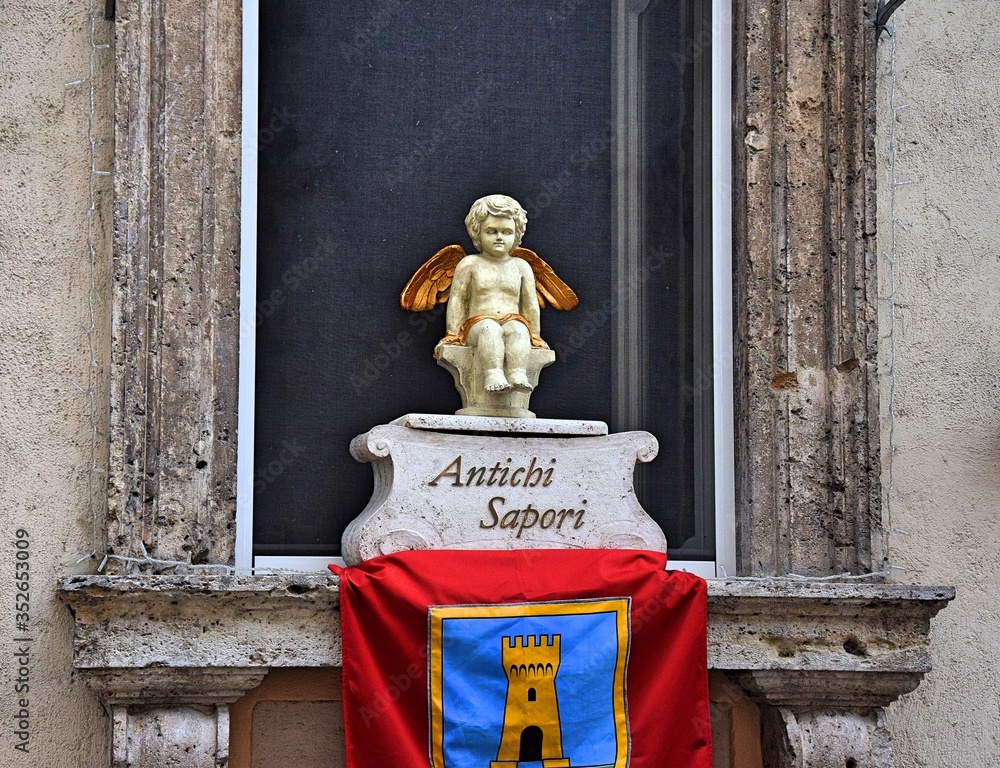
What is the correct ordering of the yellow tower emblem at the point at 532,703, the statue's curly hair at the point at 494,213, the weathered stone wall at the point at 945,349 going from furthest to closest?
1. the weathered stone wall at the point at 945,349
2. the statue's curly hair at the point at 494,213
3. the yellow tower emblem at the point at 532,703

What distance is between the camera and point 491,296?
13.8 ft

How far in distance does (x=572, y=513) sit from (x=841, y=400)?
3.00ft

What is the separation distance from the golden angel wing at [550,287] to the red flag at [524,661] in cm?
85

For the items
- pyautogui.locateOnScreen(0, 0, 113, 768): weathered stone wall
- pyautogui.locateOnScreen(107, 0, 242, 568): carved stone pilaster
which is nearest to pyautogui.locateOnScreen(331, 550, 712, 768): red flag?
pyautogui.locateOnScreen(107, 0, 242, 568): carved stone pilaster

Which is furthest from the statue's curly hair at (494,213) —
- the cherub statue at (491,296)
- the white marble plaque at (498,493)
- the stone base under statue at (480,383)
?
the white marble plaque at (498,493)

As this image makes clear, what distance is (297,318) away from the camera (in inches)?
167

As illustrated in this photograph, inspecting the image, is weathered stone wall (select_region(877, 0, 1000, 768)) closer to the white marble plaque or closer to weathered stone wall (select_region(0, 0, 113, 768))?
the white marble plaque

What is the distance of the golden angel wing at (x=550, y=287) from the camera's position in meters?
4.36

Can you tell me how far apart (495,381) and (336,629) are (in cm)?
85

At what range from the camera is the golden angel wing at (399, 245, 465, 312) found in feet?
14.0

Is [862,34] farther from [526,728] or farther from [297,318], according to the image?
[526,728]

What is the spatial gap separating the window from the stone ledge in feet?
1.17

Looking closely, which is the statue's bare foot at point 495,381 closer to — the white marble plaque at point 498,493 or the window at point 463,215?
the white marble plaque at point 498,493

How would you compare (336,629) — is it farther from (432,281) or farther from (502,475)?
(432,281)
